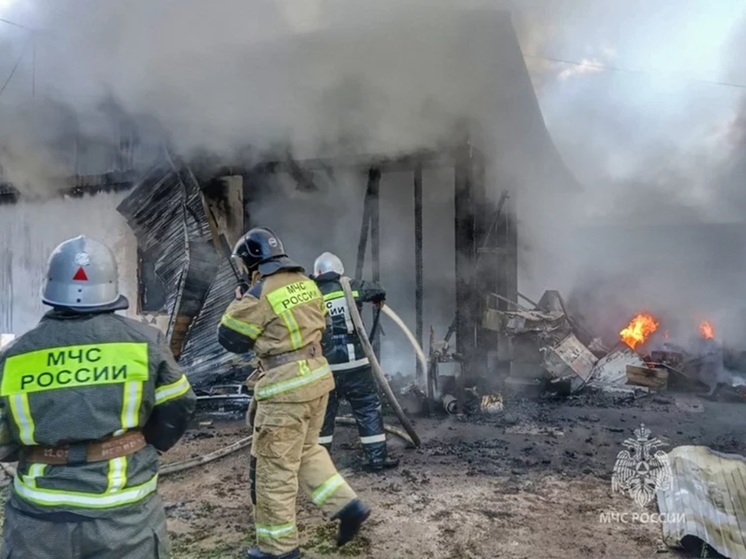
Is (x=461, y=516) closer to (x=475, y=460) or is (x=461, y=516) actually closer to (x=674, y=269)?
(x=475, y=460)

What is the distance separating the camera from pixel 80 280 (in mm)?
1763

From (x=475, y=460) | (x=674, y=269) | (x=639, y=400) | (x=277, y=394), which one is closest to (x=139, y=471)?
(x=277, y=394)

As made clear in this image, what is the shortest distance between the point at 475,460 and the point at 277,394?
233 cm

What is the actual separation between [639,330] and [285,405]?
32.0 feet

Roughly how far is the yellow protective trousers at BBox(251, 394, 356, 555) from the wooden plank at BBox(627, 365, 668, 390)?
594 centimetres

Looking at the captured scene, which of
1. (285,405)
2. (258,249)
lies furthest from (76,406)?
(258,249)

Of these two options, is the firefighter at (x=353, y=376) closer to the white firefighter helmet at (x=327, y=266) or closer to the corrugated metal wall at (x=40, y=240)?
the white firefighter helmet at (x=327, y=266)

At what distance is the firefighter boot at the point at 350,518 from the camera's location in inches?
115

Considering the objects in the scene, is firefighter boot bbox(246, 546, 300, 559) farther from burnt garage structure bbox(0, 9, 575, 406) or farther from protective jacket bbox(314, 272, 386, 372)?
burnt garage structure bbox(0, 9, 575, 406)

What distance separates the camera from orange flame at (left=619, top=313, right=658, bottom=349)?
10.4 meters

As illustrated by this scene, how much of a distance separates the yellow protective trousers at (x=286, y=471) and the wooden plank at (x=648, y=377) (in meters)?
5.94

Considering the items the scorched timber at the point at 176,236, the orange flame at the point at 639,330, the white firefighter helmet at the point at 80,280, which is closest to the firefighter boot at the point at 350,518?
the white firefighter helmet at the point at 80,280

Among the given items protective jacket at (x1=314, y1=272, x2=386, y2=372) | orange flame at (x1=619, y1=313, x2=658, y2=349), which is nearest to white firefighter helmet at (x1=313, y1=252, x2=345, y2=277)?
protective jacket at (x1=314, y1=272, x2=386, y2=372)

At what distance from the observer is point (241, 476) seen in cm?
420
